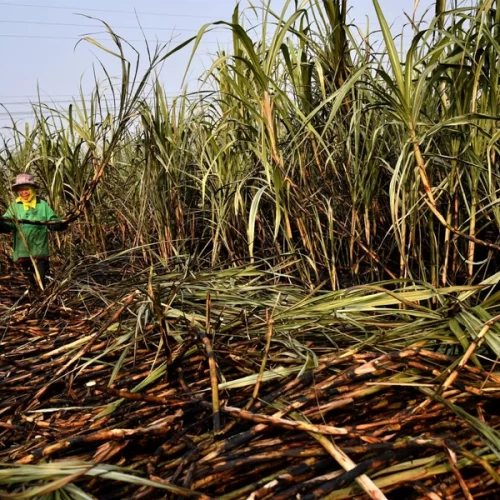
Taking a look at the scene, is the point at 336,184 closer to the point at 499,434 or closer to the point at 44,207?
the point at 499,434

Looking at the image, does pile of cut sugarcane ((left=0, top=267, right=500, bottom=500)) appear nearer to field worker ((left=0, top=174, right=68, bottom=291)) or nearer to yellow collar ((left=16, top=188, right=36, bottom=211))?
field worker ((left=0, top=174, right=68, bottom=291))

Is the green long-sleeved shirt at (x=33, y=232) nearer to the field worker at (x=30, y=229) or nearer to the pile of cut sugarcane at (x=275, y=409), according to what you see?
the field worker at (x=30, y=229)

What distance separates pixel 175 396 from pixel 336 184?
109cm

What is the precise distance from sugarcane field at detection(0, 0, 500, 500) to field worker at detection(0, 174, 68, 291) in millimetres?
144

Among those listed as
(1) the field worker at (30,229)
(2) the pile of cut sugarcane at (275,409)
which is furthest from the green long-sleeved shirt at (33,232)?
(2) the pile of cut sugarcane at (275,409)

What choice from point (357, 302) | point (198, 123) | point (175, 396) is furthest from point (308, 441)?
point (198, 123)

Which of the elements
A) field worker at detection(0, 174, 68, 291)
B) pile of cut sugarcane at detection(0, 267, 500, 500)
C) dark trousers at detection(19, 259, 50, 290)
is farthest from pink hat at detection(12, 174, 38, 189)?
pile of cut sugarcane at detection(0, 267, 500, 500)

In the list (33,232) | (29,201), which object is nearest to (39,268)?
(33,232)

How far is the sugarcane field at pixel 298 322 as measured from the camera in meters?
0.88

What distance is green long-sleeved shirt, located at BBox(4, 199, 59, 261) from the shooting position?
259cm

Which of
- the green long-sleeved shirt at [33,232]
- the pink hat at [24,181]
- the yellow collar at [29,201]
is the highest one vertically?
the pink hat at [24,181]

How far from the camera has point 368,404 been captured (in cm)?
100

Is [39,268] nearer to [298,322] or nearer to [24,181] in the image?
[24,181]

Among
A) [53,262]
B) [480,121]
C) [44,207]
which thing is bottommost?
[53,262]
